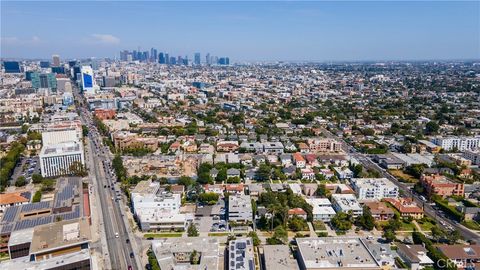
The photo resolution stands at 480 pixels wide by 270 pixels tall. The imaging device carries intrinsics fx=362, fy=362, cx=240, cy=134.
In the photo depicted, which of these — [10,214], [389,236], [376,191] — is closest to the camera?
[389,236]

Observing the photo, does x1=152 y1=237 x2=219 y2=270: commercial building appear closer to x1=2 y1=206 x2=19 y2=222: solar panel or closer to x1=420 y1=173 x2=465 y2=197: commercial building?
x1=2 y1=206 x2=19 y2=222: solar panel

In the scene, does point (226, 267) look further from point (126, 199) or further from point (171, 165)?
point (171, 165)

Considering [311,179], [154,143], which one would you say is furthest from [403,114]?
[154,143]

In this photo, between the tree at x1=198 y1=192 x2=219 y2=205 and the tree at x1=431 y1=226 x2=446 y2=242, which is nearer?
the tree at x1=431 y1=226 x2=446 y2=242

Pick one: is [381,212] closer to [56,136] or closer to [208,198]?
[208,198]

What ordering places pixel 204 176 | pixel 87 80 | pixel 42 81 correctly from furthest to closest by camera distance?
pixel 42 81, pixel 87 80, pixel 204 176

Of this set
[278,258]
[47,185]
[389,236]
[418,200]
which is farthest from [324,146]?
[47,185]

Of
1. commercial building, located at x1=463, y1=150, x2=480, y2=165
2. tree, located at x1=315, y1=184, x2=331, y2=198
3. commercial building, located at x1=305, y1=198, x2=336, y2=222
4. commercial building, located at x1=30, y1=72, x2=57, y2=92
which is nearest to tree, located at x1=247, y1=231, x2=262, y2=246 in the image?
commercial building, located at x1=305, y1=198, x2=336, y2=222

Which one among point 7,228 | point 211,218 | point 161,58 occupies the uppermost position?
point 161,58
